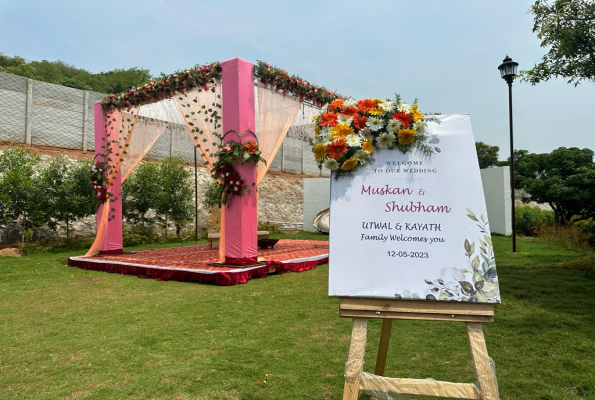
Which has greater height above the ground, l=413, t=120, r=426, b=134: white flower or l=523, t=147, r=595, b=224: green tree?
l=523, t=147, r=595, b=224: green tree

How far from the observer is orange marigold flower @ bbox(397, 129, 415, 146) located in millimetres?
1895

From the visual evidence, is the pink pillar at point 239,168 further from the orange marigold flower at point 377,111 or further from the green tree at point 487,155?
the green tree at point 487,155

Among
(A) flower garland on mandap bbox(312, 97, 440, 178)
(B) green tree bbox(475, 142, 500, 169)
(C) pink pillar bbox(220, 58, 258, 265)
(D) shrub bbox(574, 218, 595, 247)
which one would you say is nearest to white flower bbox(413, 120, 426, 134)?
(A) flower garland on mandap bbox(312, 97, 440, 178)

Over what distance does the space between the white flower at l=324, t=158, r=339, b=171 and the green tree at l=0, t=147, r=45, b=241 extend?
839cm

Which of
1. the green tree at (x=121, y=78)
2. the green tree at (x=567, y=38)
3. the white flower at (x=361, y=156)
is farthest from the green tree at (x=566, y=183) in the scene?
the green tree at (x=121, y=78)

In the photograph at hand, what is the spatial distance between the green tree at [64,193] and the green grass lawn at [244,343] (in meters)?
4.19

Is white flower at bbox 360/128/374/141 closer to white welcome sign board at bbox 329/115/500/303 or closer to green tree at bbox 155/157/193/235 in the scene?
white welcome sign board at bbox 329/115/500/303

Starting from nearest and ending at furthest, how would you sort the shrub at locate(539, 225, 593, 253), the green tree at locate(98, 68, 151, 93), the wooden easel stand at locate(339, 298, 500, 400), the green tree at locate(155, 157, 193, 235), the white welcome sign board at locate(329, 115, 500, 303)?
the wooden easel stand at locate(339, 298, 500, 400)
the white welcome sign board at locate(329, 115, 500, 303)
the shrub at locate(539, 225, 593, 253)
the green tree at locate(155, 157, 193, 235)
the green tree at locate(98, 68, 151, 93)

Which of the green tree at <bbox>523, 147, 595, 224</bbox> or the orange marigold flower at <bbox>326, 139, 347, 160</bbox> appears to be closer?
the orange marigold flower at <bbox>326, 139, 347, 160</bbox>

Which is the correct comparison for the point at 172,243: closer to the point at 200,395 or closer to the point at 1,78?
the point at 1,78

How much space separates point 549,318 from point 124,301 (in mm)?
4257

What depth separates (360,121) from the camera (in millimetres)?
2002

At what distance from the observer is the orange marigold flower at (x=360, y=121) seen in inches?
78.4

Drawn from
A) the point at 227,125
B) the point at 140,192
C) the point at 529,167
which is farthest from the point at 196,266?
the point at 529,167
